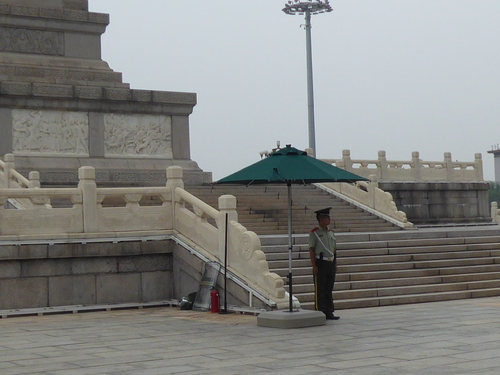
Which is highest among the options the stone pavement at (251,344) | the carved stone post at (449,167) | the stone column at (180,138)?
the stone column at (180,138)

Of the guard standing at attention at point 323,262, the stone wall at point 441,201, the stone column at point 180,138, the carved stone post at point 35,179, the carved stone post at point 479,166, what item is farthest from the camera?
the carved stone post at point 479,166

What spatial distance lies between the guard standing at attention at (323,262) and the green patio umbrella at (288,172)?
1.49ft

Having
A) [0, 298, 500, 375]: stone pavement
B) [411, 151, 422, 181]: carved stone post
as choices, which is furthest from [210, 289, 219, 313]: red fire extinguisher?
[411, 151, 422, 181]: carved stone post

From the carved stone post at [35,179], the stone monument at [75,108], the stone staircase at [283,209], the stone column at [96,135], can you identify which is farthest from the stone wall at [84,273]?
the stone column at [96,135]

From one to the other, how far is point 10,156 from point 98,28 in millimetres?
6848

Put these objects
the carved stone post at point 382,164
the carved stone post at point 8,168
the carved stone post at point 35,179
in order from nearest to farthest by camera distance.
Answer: the carved stone post at point 35,179 → the carved stone post at point 8,168 → the carved stone post at point 382,164

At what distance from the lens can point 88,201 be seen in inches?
531

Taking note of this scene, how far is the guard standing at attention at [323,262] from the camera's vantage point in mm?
11172

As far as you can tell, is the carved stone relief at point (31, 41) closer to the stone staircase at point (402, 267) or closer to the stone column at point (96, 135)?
the stone column at point (96, 135)

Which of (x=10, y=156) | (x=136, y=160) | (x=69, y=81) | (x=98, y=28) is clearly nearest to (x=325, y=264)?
(x=10, y=156)

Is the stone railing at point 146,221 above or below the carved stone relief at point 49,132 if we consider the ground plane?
below

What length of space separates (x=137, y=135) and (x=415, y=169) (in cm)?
948

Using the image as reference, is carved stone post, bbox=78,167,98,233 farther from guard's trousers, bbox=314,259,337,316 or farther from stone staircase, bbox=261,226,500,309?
guard's trousers, bbox=314,259,337,316

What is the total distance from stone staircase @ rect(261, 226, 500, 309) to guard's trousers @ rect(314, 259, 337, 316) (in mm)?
1214
